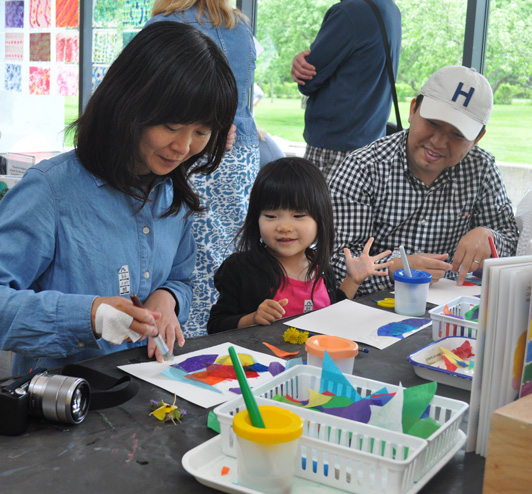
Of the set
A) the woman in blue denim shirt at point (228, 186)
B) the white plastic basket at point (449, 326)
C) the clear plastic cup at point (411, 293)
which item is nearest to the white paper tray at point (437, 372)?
the white plastic basket at point (449, 326)

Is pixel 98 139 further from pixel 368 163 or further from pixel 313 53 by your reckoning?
pixel 313 53

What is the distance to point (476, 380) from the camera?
92 centimetres

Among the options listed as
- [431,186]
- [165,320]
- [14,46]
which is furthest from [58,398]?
[14,46]

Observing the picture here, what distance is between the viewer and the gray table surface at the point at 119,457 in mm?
793

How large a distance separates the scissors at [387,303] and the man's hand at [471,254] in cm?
34

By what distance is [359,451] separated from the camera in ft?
2.50

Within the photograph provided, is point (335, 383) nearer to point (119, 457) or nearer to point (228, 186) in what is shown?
point (119, 457)

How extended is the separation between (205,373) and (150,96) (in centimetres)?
49

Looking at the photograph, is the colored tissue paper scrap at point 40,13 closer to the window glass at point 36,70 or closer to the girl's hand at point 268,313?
the window glass at point 36,70

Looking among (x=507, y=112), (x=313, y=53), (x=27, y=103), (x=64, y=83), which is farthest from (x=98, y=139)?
(x=64, y=83)

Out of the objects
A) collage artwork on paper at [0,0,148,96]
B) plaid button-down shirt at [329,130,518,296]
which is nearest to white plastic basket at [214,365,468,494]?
plaid button-down shirt at [329,130,518,296]

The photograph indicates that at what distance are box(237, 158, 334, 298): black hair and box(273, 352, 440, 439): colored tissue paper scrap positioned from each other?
84cm

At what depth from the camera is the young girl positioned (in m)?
1.80

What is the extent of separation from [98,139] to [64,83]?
4.32 meters
